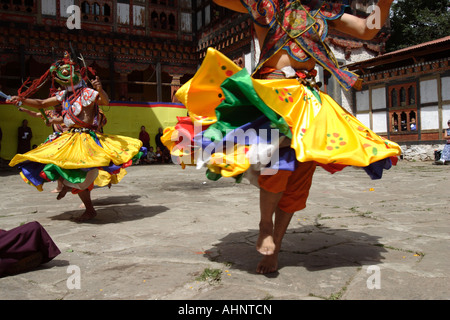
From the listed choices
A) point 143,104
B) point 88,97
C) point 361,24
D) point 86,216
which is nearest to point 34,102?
point 88,97

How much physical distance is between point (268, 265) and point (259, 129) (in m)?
0.78

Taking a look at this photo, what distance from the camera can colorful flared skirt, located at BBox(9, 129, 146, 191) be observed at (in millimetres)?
3766

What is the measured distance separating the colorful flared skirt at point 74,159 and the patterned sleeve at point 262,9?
7.14 ft

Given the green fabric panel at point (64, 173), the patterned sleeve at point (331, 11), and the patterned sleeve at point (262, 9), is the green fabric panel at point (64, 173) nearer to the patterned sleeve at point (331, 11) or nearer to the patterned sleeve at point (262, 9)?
the patterned sleeve at point (262, 9)

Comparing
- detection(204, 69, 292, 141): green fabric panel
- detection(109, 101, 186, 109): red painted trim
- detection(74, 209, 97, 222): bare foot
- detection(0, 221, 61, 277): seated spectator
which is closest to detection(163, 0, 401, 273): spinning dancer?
detection(204, 69, 292, 141): green fabric panel

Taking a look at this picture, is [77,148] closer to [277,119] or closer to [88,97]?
[88,97]

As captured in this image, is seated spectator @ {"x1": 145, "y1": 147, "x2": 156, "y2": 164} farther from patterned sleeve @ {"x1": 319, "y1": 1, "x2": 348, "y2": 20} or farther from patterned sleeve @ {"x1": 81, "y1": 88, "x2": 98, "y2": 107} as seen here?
patterned sleeve @ {"x1": 319, "y1": 1, "x2": 348, "y2": 20}

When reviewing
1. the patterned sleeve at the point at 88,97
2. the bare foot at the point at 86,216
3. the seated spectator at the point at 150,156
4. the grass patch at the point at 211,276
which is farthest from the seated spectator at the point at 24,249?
the seated spectator at the point at 150,156

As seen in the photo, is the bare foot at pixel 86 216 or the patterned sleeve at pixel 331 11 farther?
the bare foot at pixel 86 216

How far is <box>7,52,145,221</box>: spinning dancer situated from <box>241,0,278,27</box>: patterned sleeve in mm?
2175

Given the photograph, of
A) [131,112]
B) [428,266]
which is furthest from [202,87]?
[131,112]

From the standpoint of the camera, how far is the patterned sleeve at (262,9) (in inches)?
96.4

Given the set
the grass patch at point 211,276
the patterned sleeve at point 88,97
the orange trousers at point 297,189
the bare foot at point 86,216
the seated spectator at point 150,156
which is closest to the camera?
the grass patch at point 211,276
